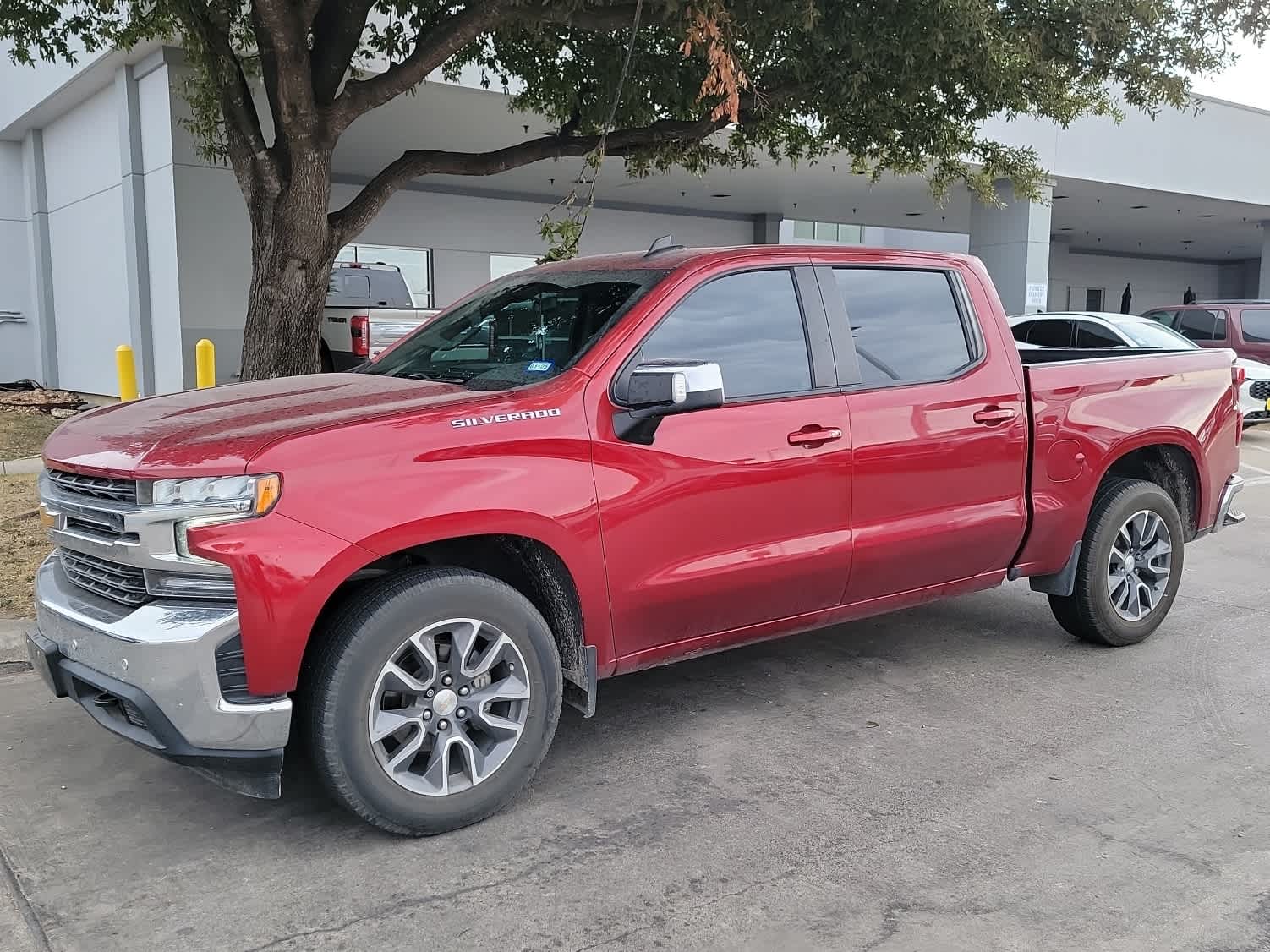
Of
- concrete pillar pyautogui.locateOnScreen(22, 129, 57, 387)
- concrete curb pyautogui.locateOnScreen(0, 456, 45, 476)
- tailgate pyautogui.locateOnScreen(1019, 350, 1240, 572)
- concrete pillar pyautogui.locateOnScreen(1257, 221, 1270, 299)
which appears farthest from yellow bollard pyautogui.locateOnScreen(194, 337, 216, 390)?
concrete pillar pyautogui.locateOnScreen(1257, 221, 1270, 299)

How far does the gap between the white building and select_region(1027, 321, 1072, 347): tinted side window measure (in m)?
7.30

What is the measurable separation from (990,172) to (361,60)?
722 cm

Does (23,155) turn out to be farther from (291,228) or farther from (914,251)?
(914,251)

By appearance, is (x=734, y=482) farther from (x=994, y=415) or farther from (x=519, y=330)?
(x=994, y=415)

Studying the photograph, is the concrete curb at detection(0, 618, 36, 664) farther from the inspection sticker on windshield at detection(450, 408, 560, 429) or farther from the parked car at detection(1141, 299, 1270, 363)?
the parked car at detection(1141, 299, 1270, 363)

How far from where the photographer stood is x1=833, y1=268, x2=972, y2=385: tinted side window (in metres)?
4.57

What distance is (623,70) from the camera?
26.3 feet

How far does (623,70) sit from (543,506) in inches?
213

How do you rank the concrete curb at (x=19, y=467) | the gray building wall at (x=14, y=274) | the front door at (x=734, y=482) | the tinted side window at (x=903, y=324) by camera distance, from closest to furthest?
the front door at (x=734, y=482)
the tinted side window at (x=903, y=324)
the concrete curb at (x=19, y=467)
the gray building wall at (x=14, y=274)

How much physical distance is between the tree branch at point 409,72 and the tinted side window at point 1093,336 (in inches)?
315

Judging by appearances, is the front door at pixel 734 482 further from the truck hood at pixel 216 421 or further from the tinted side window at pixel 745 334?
the truck hood at pixel 216 421

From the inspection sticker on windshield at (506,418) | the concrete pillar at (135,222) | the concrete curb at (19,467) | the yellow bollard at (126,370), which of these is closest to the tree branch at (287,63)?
the yellow bollard at (126,370)

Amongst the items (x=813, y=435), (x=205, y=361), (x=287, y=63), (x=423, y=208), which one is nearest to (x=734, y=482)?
(x=813, y=435)

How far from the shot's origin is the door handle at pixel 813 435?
4188mm
